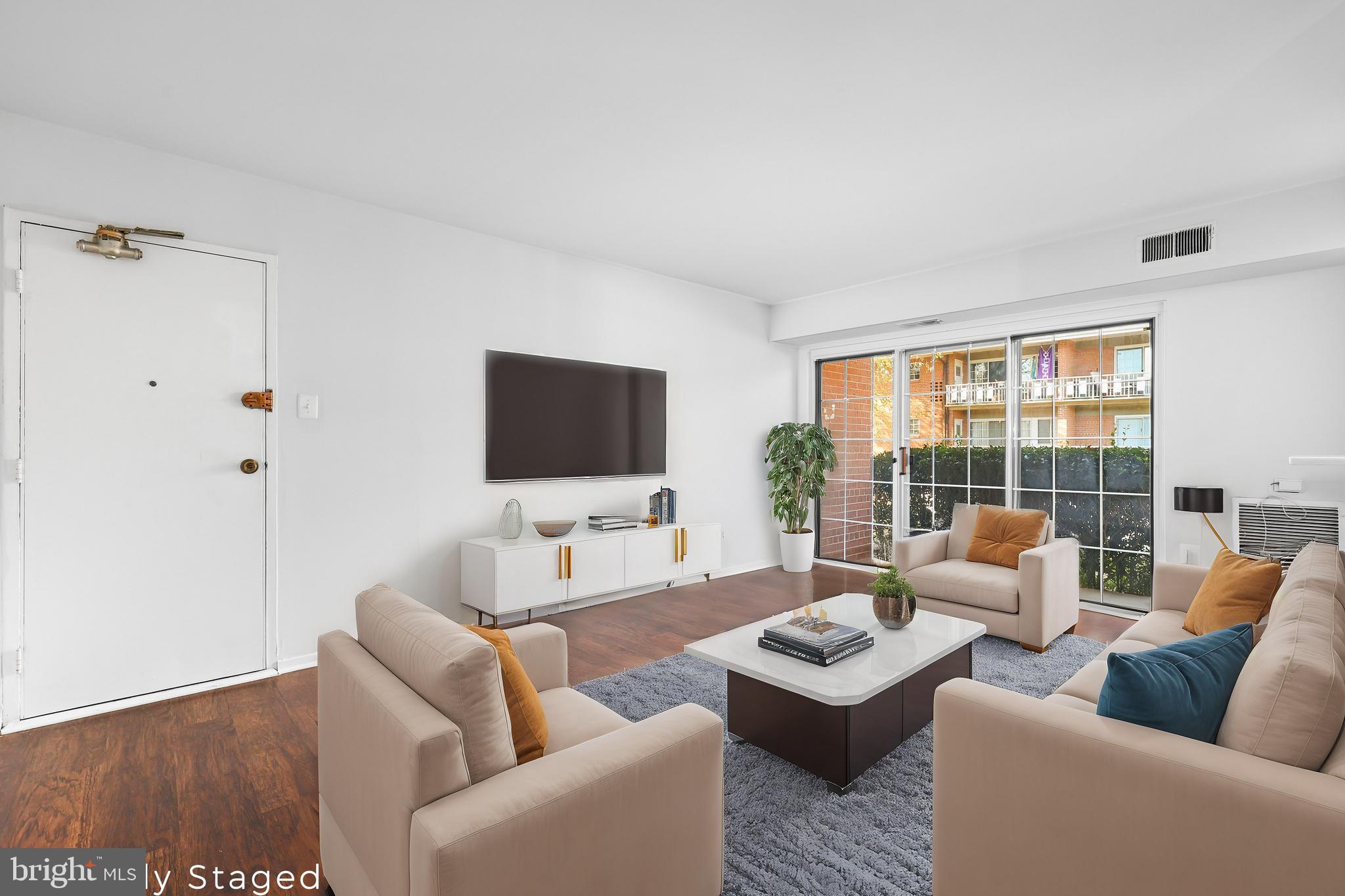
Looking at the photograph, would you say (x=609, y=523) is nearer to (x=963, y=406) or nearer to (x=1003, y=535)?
(x=1003, y=535)

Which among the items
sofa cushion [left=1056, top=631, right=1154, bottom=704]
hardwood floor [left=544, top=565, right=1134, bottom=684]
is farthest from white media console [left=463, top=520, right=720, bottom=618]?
sofa cushion [left=1056, top=631, right=1154, bottom=704]

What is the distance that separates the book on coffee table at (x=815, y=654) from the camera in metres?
2.34

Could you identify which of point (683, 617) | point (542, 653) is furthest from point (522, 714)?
point (683, 617)

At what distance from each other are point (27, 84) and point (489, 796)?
3.28m

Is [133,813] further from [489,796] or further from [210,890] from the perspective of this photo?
[489,796]

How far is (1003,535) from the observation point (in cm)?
407

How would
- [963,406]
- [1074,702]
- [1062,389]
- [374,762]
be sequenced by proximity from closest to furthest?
[374,762]
[1074,702]
[1062,389]
[963,406]

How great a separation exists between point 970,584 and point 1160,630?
1150mm

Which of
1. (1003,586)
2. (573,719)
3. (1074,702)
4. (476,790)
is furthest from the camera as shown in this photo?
(1003,586)

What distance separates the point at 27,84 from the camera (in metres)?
2.47

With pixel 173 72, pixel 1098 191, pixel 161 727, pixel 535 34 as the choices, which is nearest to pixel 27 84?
pixel 173 72

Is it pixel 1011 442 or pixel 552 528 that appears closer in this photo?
pixel 552 528

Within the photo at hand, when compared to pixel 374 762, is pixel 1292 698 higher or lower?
higher

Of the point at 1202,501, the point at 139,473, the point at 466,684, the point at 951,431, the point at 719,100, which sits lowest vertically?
the point at 466,684
